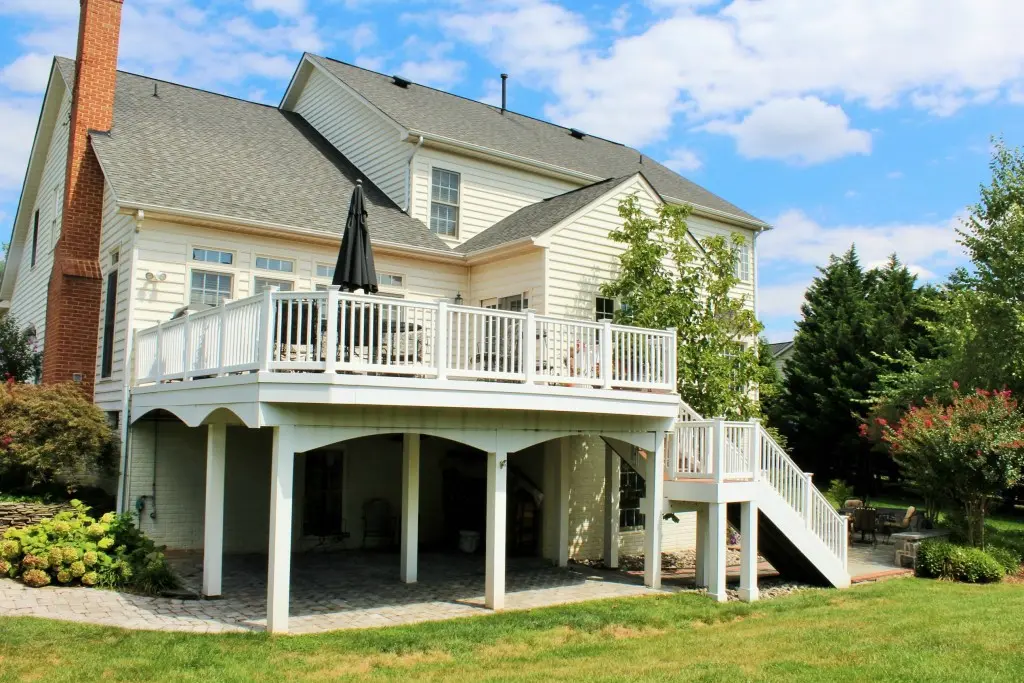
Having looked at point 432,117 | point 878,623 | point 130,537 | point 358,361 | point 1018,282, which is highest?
point 432,117

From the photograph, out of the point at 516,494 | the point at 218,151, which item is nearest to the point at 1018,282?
the point at 516,494

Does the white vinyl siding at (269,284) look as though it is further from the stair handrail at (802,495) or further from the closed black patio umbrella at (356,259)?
the stair handrail at (802,495)

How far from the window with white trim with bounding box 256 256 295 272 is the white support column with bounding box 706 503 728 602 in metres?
8.21

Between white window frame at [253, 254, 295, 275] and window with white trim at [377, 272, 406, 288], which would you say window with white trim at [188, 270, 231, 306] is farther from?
window with white trim at [377, 272, 406, 288]

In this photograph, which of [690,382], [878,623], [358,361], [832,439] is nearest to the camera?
[358,361]

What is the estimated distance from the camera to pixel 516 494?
51.4 ft

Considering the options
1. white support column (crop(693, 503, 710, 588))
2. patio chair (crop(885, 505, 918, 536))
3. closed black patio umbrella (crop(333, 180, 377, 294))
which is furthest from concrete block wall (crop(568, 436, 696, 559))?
patio chair (crop(885, 505, 918, 536))

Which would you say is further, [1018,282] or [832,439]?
[832,439]

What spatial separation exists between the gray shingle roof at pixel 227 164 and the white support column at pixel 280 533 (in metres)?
5.82

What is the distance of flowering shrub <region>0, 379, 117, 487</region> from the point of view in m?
12.6

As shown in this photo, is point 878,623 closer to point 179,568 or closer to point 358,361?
point 358,361

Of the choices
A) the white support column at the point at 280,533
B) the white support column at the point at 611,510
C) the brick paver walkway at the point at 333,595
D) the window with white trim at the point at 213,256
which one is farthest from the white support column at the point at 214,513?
the white support column at the point at 611,510

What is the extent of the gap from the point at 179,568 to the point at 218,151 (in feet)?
26.9

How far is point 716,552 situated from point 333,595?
553 centimetres
